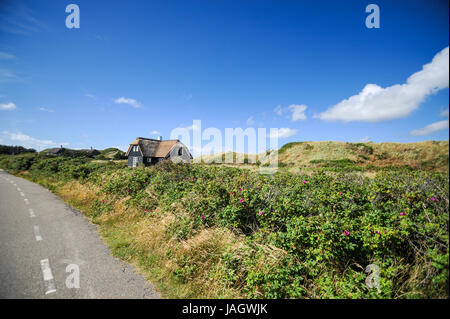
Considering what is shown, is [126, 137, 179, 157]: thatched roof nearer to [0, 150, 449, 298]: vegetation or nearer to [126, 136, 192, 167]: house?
[126, 136, 192, 167]: house

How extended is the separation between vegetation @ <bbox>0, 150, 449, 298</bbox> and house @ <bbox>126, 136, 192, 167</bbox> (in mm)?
30641

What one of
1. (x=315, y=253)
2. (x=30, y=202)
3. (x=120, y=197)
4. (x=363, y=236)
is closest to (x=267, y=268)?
(x=315, y=253)

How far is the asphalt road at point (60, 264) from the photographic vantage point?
10.7 ft

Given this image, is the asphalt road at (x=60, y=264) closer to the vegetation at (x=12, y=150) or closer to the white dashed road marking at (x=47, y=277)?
the white dashed road marking at (x=47, y=277)

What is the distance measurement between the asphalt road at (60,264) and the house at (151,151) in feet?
95.1

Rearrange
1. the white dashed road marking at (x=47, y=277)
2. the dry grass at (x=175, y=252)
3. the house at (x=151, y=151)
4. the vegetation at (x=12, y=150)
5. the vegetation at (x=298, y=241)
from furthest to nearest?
the vegetation at (x=12, y=150) → the house at (x=151, y=151) → the dry grass at (x=175, y=252) → the white dashed road marking at (x=47, y=277) → the vegetation at (x=298, y=241)

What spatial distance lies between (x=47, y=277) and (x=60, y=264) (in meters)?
0.48

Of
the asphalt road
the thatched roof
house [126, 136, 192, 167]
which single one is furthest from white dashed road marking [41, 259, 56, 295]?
the thatched roof

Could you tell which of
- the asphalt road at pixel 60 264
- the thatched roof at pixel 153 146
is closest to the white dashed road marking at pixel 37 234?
the asphalt road at pixel 60 264

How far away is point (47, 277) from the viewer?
11.7 ft

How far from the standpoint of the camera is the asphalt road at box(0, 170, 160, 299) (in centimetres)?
327

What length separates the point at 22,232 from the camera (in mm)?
5664
